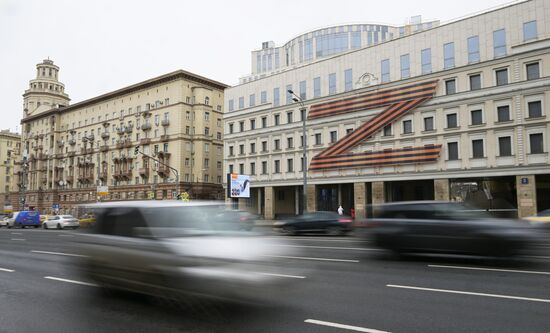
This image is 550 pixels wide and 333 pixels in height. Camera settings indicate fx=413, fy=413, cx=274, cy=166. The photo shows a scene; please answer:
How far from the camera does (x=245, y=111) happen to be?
51.7m

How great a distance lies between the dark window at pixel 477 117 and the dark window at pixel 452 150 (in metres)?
2.37

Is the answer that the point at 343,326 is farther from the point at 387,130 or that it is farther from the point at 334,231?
the point at 387,130

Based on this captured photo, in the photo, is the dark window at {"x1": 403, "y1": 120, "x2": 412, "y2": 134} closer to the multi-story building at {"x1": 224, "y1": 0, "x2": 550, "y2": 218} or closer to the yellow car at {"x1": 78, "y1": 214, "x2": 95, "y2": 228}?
the multi-story building at {"x1": 224, "y1": 0, "x2": 550, "y2": 218}

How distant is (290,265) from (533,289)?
14.3 ft

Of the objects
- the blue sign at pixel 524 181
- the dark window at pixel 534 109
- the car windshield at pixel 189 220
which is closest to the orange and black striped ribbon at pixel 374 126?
the blue sign at pixel 524 181

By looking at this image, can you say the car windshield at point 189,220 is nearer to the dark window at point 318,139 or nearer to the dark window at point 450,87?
the dark window at point 450,87

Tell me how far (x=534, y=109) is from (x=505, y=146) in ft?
11.5

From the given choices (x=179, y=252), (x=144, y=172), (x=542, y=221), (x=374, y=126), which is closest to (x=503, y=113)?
(x=374, y=126)

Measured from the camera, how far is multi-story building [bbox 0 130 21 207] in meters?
116

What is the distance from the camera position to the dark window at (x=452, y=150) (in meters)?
35.9

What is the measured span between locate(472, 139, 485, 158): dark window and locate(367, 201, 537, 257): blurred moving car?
87.0ft

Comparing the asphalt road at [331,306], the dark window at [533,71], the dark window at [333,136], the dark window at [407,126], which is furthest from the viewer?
Result: the dark window at [333,136]


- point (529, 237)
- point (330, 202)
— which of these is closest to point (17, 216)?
point (330, 202)

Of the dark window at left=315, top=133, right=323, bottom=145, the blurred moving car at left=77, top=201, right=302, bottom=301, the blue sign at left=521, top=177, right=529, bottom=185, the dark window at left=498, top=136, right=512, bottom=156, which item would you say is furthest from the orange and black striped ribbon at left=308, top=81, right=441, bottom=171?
the blurred moving car at left=77, top=201, right=302, bottom=301
